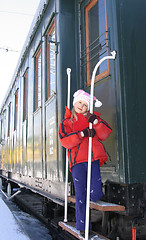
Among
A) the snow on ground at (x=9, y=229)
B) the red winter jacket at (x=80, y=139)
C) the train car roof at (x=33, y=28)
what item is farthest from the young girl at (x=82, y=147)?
the train car roof at (x=33, y=28)

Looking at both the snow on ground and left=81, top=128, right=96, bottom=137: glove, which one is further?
the snow on ground

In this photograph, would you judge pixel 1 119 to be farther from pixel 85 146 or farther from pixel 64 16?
pixel 85 146

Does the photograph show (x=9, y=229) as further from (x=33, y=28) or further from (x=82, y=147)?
(x=33, y=28)

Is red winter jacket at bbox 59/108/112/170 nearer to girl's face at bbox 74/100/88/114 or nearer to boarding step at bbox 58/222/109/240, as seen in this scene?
girl's face at bbox 74/100/88/114

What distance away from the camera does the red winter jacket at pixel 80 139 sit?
82.0 inches

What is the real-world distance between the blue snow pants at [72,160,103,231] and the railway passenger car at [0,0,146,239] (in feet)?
0.54

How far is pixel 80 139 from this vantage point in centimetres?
212

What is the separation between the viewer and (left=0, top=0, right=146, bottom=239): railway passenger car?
2135 mm

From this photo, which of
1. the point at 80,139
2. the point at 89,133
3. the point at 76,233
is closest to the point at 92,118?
the point at 89,133

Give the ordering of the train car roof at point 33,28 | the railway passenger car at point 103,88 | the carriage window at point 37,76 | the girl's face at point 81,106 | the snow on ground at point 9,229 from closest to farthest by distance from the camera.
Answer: the railway passenger car at point 103,88 → the girl's face at point 81,106 → the snow on ground at point 9,229 → the train car roof at point 33,28 → the carriage window at point 37,76

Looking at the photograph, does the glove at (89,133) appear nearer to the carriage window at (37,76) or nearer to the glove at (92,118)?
A: the glove at (92,118)

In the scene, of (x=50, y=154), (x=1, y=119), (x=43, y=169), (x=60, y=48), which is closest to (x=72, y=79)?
(x=60, y=48)

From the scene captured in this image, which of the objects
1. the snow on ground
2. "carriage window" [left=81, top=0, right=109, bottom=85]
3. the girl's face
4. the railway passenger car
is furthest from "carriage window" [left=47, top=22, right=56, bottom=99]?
the snow on ground

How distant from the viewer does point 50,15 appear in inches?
140
